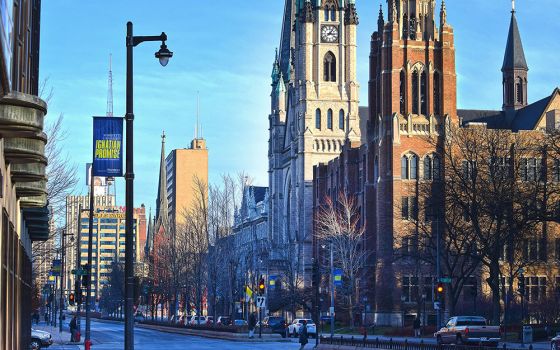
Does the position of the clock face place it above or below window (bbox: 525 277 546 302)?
above

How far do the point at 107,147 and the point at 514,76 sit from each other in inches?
4754

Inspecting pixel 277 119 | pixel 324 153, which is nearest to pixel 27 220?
pixel 324 153

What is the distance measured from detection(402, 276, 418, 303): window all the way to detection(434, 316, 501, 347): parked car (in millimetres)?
46793

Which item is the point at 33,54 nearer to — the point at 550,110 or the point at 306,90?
the point at 550,110

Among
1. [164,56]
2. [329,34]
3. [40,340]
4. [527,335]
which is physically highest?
[329,34]

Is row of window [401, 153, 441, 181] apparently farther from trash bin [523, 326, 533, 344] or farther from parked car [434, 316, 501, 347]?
parked car [434, 316, 501, 347]

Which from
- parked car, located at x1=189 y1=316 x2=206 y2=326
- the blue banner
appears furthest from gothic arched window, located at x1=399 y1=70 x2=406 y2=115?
the blue banner

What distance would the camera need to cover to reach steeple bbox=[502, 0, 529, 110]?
138 meters

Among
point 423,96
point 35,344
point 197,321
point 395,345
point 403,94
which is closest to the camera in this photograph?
point 395,345

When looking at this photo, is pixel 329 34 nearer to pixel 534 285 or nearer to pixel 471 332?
pixel 534 285

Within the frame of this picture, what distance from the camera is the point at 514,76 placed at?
13888 cm

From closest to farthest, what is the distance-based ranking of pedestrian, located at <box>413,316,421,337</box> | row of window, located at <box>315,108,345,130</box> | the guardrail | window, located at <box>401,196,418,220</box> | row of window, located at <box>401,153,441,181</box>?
the guardrail, pedestrian, located at <box>413,316,421,337</box>, window, located at <box>401,196,418,220</box>, row of window, located at <box>401,153,441,181</box>, row of window, located at <box>315,108,345,130</box>

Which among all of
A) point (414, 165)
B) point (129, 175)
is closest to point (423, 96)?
point (414, 165)

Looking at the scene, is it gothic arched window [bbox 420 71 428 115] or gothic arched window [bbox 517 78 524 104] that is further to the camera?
gothic arched window [bbox 517 78 524 104]
